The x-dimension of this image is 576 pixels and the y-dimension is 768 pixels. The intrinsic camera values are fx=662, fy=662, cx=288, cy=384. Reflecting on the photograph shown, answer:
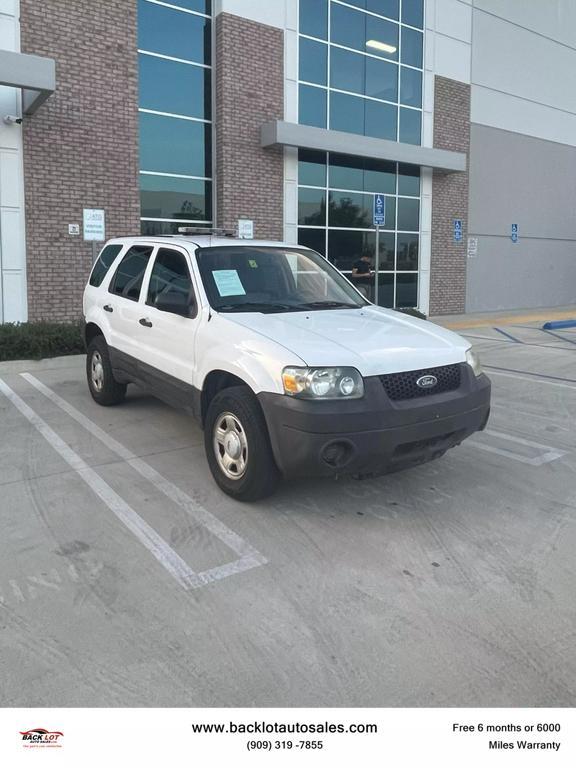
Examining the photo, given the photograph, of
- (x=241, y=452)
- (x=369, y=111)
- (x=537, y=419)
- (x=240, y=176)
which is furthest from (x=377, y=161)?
(x=241, y=452)

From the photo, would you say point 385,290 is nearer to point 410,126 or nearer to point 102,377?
point 410,126

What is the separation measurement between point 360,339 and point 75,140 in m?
10.2

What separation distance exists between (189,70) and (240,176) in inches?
96.7

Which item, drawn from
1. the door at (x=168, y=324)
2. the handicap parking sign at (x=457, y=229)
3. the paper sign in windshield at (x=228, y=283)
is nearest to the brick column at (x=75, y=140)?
the door at (x=168, y=324)

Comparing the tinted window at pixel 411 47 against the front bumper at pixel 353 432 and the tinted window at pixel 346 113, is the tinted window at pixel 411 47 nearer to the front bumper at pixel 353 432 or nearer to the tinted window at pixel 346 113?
the tinted window at pixel 346 113

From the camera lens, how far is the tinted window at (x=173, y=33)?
536 inches

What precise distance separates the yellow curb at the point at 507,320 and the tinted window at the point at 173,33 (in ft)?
28.1

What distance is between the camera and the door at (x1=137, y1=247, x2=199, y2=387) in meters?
5.20

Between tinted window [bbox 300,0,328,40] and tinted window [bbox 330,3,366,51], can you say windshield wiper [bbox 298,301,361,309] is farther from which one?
tinted window [bbox 330,3,366,51]

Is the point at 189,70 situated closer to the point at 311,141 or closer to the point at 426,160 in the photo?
the point at 311,141

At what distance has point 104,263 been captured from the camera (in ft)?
24.2

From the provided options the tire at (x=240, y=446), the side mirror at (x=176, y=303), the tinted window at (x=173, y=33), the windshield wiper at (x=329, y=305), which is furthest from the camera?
the tinted window at (x=173, y=33)

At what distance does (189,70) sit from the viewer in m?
14.3

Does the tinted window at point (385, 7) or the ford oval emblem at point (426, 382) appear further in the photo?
the tinted window at point (385, 7)
